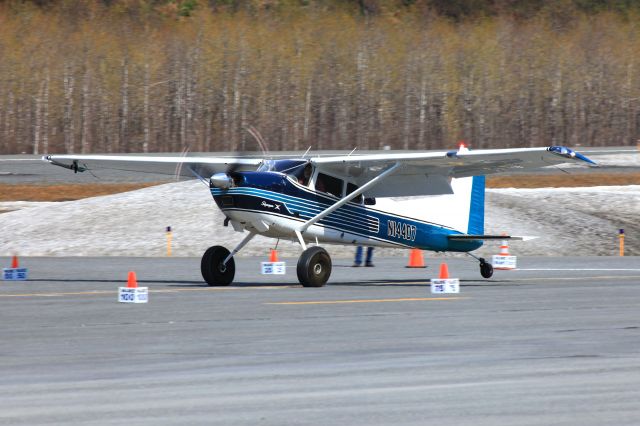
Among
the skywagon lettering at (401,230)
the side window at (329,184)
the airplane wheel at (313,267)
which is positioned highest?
the side window at (329,184)

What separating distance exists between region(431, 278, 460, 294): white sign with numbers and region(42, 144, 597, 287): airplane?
209 centimetres

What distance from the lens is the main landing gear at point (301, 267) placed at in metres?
18.7

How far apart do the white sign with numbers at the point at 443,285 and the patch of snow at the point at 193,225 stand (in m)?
10.8

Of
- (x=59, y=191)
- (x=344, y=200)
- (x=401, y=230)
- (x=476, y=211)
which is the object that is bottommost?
(x=401, y=230)

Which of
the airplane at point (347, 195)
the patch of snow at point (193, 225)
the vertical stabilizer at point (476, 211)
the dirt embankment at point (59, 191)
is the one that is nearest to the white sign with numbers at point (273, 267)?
the airplane at point (347, 195)

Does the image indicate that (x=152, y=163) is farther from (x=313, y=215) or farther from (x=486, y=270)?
(x=486, y=270)

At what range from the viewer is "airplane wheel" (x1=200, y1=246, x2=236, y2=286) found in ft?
63.7

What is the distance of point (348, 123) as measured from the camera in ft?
193

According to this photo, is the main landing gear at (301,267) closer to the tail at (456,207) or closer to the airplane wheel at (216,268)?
the airplane wheel at (216,268)

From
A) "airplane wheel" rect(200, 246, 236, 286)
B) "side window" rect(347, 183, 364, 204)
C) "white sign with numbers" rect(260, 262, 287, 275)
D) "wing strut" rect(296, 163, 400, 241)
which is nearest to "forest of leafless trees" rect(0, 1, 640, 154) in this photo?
"white sign with numbers" rect(260, 262, 287, 275)

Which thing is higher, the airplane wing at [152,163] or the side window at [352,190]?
the airplane wing at [152,163]

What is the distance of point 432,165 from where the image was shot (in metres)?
20.0

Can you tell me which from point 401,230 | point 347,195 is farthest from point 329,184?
point 401,230

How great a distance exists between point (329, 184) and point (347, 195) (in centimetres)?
44
